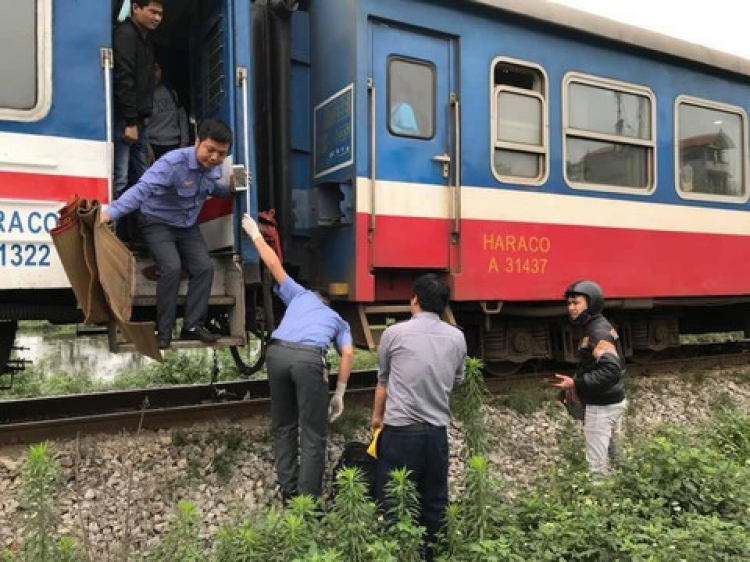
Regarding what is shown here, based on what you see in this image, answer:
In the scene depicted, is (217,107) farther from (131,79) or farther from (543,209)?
(543,209)

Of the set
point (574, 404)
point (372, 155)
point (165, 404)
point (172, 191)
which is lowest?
point (165, 404)

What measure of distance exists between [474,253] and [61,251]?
10.8 ft

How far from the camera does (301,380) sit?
395 cm

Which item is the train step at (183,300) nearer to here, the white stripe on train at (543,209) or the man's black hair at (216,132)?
the man's black hair at (216,132)

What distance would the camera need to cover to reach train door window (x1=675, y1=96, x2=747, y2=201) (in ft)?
23.5

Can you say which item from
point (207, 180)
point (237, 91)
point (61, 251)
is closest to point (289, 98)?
point (237, 91)

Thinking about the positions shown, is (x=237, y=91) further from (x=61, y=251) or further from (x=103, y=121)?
(x=61, y=251)

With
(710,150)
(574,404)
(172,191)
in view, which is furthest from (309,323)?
(710,150)

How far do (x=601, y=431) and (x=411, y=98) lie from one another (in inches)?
120

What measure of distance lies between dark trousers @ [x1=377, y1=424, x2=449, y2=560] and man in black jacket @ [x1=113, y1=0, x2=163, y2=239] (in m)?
2.56

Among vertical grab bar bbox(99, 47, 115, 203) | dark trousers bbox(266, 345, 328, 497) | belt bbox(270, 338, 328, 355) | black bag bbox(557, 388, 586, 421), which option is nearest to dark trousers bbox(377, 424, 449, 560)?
dark trousers bbox(266, 345, 328, 497)

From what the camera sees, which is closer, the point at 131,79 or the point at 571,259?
the point at 131,79

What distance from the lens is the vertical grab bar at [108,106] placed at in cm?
427

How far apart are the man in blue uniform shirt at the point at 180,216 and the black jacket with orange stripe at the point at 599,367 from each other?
2.42 meters
